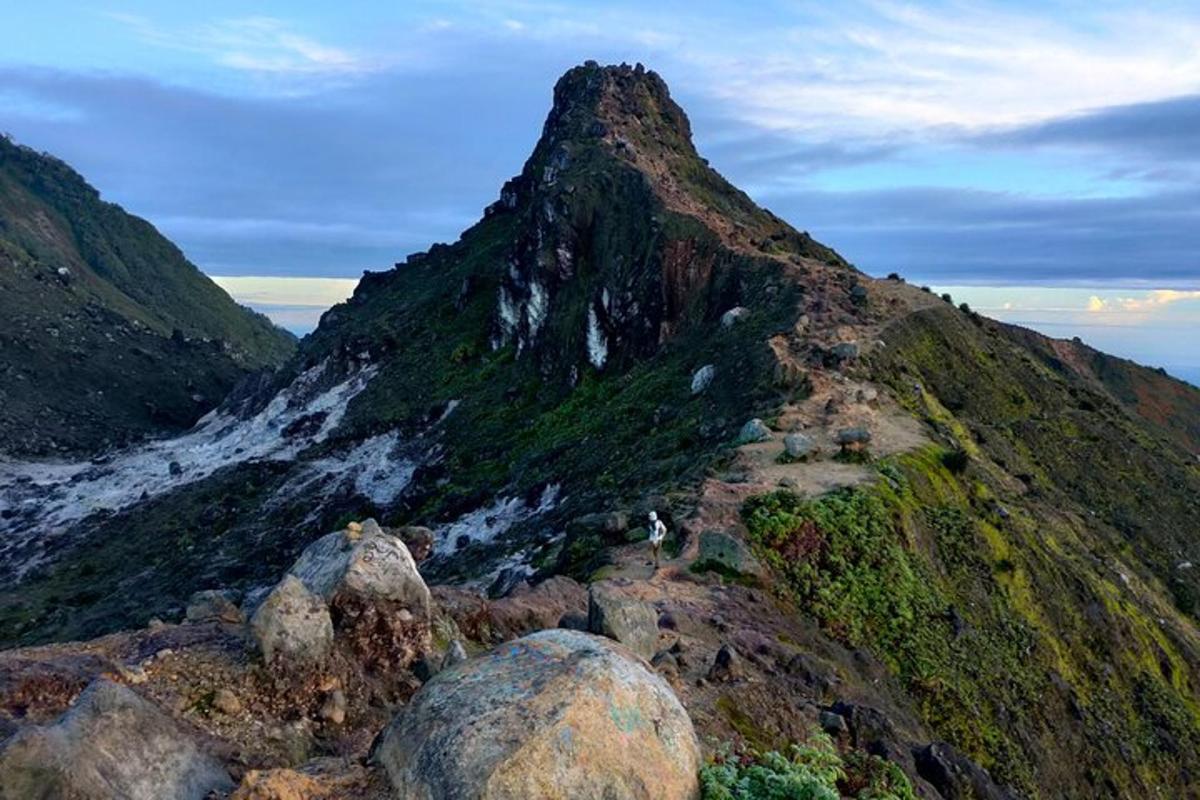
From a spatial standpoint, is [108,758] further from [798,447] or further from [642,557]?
[798,447]

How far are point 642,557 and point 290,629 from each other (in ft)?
37.9

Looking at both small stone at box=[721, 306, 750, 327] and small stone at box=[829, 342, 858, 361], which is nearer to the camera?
small stone at box=[829, 342, 858, 361]

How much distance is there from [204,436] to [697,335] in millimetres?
65148

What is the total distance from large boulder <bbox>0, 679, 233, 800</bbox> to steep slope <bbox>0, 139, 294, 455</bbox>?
8963 cm

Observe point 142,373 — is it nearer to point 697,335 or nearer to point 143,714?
point 697,335

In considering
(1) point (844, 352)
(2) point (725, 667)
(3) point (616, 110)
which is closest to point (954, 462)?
(1) point (844, 352)

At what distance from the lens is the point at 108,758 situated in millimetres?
8617

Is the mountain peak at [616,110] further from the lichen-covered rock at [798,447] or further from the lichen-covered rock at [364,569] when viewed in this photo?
the lichen-covered rock at [364,569]

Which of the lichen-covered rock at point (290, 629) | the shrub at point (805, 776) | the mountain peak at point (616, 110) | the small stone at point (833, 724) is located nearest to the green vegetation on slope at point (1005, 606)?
the small stone at point (833, 724)

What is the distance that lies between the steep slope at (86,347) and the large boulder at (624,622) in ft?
292

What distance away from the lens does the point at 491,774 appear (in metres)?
8.21

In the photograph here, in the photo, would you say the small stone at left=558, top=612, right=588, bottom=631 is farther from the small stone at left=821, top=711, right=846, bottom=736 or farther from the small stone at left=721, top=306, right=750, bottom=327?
the small stone at left=721, top=306, right=750, bottom=327

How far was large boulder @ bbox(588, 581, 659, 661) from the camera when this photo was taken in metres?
13.8

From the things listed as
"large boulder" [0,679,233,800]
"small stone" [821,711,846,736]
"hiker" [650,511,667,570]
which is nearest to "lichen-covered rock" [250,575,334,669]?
"large boulder" [0,679,233,800]
